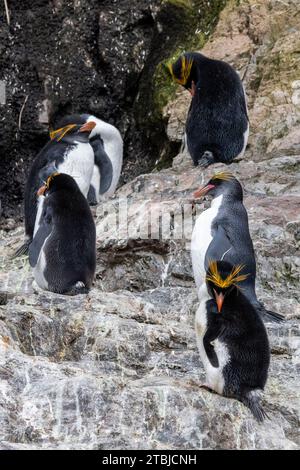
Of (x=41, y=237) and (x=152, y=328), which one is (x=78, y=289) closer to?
(x=41, y=237)

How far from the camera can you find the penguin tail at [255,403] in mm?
4699

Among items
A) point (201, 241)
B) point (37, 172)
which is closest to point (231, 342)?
point (201, 241)

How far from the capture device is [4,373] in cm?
473

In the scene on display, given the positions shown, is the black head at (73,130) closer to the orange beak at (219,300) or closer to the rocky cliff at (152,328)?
the rocky cliff at (152,328)

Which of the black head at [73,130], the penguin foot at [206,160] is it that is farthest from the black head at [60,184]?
the penguin foot at [206,160]

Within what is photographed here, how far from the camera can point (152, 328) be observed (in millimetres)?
5656

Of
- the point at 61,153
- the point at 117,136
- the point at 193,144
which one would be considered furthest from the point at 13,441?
the point at 117,136

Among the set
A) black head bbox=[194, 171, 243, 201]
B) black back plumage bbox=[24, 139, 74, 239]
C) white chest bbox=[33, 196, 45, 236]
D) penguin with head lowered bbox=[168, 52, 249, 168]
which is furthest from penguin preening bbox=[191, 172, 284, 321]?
penguin with head lowered bbox=[168, 52, 249, 168]

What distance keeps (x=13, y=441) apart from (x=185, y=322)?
1.95 meters

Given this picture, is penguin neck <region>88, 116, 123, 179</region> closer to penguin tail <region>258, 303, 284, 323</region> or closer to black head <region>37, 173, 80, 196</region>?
black head <region>37, 173, 80, 196</region>

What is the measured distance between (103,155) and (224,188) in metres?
2.90

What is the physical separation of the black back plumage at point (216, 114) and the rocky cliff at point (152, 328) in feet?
0.73
